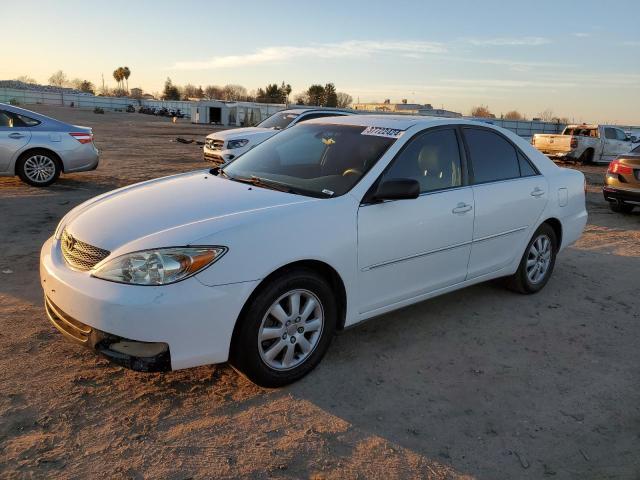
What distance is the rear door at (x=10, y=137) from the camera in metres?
9.32

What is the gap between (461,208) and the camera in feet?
13.4

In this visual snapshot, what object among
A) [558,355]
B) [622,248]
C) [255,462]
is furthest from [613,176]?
[255,462]

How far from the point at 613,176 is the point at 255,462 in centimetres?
963

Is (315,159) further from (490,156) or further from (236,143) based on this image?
(236,143)

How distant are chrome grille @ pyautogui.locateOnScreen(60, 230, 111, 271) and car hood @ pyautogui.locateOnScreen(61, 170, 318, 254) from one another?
3 cm

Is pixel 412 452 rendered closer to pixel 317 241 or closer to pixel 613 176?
pixel 317 241

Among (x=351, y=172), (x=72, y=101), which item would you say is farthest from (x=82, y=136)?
(x=72, y=101)

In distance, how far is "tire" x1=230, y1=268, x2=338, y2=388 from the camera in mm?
2967

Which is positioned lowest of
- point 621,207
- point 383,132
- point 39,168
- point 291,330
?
point 621,207

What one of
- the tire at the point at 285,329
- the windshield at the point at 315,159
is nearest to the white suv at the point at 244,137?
the windshield at the point at 315,159

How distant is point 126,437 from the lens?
2699 millimetres

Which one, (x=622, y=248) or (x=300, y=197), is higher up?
(x=300, y=197)

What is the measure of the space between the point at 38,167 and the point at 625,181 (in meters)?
10.8

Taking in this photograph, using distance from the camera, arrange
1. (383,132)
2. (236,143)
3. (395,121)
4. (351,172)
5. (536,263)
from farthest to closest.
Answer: (236,143)
(536,263)
(395,121)
(383,132)
(351,172)
